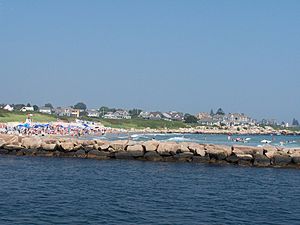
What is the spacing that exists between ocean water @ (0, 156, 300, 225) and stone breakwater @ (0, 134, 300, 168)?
179 cm

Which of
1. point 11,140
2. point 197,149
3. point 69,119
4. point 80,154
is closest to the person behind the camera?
point 197,149

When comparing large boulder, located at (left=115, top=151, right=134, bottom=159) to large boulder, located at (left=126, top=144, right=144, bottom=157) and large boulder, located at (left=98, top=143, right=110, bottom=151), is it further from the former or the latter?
large boulder, located at (left=98, top=143, right=110, bottom=151)

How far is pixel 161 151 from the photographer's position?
115 ft

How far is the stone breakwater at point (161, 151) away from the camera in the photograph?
3338 cm

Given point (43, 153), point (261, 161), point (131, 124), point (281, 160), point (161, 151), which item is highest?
point (131, 124)

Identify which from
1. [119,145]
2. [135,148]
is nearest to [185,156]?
[135,148]

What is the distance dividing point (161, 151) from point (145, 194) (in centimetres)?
1351

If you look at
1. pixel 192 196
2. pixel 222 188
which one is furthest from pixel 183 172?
pixel 192 196

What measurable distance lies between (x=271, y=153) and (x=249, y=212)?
51.6 feet

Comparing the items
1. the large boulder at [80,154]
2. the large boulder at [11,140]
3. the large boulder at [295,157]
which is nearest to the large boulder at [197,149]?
the large boulder at [295,157]

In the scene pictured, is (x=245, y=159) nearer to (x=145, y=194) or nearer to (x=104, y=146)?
(x=104, y=146)

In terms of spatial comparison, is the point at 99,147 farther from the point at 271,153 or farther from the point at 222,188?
the point at 222,188

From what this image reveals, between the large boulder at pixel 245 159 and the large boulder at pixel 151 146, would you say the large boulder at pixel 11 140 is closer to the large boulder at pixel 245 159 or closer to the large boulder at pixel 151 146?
the large boulder at pixel 151 146

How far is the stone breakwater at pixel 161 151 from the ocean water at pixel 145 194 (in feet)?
5.89
